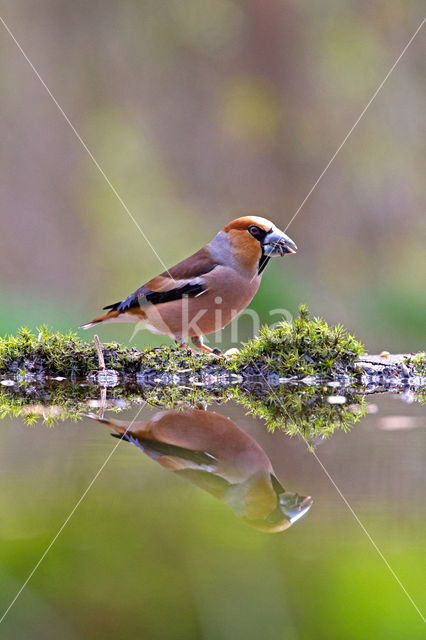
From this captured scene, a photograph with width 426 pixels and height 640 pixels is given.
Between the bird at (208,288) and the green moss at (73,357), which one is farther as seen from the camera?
the bird at (208,288)

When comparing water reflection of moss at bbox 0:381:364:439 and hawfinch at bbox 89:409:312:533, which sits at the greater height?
hawfinch at bbox 89:409:312:533

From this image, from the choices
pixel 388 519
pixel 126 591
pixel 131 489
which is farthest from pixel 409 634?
pixel 131 489

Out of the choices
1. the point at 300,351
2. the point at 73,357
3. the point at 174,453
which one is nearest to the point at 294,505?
the point at 174,453

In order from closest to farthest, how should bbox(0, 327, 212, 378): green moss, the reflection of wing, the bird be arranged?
1. the reflection of wing
2. bbox(0, 327, 212, 378): green moss
3. the bird

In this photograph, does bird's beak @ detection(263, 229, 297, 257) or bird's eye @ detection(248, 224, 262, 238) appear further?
bird's eye @ detection(248, 224, 262, 238)

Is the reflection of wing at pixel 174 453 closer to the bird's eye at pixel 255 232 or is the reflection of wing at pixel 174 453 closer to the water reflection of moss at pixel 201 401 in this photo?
the water reflection of moss at pixel 201 401

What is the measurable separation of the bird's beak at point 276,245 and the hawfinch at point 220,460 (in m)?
2.24

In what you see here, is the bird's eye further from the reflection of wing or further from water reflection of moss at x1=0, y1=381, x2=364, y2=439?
the reflection of wing

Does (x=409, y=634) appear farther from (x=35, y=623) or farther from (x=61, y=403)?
(x=61, y=403)

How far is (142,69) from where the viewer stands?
424 inches

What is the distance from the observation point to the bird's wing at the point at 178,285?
5.62m

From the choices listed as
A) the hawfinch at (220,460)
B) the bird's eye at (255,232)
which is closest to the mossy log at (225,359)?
the bird's eye at (255,232)

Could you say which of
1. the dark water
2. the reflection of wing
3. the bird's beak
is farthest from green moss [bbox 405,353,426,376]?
the reflection of wing

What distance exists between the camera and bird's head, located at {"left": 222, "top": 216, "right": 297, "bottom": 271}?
18.6ft
